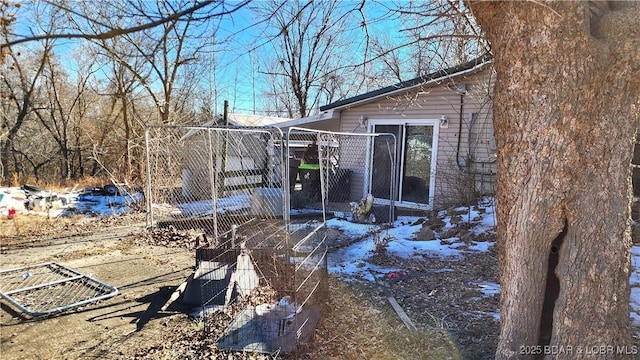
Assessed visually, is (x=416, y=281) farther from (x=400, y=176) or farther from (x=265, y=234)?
(x=400, y=176)

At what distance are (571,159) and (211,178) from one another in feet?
17.9

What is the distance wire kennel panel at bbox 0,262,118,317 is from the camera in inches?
154

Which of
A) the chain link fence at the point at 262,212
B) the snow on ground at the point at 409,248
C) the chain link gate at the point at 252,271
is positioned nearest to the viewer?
the chain link gate at the point at 252,271

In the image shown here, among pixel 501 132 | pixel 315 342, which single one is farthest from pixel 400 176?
pixel 501 132

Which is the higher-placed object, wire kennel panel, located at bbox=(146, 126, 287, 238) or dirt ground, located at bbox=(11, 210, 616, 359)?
wire kennel panel, located at bbox=(146, 126, 287, 238)

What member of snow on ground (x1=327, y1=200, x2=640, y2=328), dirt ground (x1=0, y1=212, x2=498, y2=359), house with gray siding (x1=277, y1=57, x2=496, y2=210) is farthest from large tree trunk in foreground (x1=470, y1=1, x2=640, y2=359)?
house with gray siding (x1=277, y1=57, x2=496, y2=210)

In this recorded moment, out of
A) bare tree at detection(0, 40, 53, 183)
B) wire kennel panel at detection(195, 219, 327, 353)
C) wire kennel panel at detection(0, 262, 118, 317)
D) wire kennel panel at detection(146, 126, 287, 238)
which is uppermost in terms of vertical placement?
bare tree at detection(0, 40, 53, 183)

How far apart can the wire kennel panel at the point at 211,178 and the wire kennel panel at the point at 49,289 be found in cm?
200

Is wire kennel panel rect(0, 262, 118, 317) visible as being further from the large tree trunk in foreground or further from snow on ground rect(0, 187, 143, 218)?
the large tree trunk in foreground

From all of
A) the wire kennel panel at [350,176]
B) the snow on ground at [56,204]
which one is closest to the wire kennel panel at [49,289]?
the snow on ground at [56,204]

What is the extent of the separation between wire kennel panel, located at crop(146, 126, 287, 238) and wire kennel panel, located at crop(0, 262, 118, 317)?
1998 mm

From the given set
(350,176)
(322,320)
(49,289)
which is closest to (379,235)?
(322,320)

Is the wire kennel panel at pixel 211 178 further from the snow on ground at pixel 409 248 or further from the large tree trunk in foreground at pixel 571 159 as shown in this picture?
the large tree trunk in foreground at pixel 571 159

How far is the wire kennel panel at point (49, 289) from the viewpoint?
390 centimetres
